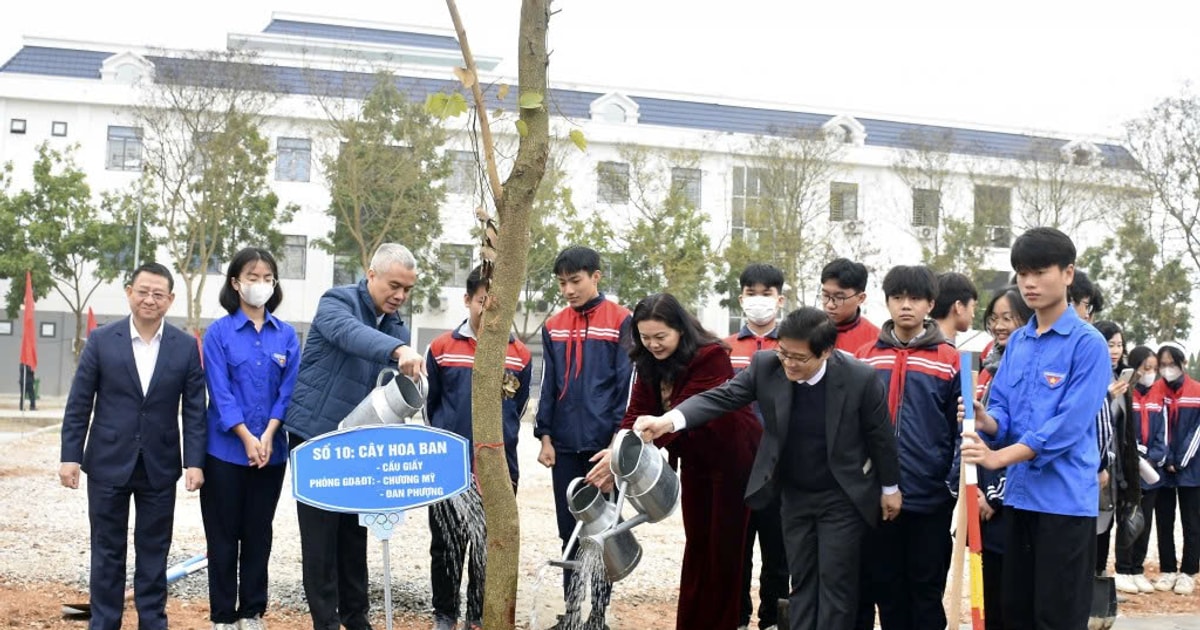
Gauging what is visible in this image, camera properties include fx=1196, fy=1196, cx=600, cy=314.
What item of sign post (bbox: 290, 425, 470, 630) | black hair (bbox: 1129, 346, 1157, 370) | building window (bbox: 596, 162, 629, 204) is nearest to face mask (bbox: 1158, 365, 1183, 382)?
black hair (bbox: 1129, 346, 1157, 370)

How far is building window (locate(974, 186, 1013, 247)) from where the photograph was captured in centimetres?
3734

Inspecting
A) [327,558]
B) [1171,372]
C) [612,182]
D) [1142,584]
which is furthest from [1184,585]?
[612,182]

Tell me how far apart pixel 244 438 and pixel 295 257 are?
34154 mm

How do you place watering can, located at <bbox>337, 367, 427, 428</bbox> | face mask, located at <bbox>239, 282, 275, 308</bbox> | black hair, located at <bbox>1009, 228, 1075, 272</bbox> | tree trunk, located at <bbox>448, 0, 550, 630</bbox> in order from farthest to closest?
1. face mask, located at <bbox>239, 282, 275, 308</bbox>
2. watering can, located at <bbox>337, 367, 427, 428</bbox>
3. black hair, located at <bbox>1009, 228, 1075, 272</bbox>
4. tree trunk, located at <bbox>448, 0, 550, 630</bbox>

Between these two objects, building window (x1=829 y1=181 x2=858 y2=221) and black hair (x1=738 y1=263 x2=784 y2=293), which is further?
building window (x1=829 y1=181 x2=858 y2=221)

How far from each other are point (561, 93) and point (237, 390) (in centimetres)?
3851

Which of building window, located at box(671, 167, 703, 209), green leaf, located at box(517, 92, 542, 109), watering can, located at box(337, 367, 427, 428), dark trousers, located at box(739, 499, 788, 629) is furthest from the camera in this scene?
building window, located at box(671, 167, 703, 209)

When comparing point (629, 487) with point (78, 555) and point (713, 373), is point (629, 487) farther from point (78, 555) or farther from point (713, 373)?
point (78, 555)

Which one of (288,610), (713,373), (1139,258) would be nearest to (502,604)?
(713,373)

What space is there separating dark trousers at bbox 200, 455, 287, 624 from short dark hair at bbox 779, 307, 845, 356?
8.47 feet

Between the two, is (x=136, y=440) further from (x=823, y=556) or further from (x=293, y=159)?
(x=293, y=159)

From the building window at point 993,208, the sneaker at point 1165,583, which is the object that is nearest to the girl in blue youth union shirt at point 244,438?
the sneaker at point 1165,583

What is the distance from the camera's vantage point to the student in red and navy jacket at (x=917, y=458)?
5.34 metres

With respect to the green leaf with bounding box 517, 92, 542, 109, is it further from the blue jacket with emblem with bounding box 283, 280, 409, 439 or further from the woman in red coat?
the blue jacket with emblem with bounding box 283, 280, 409, 439
